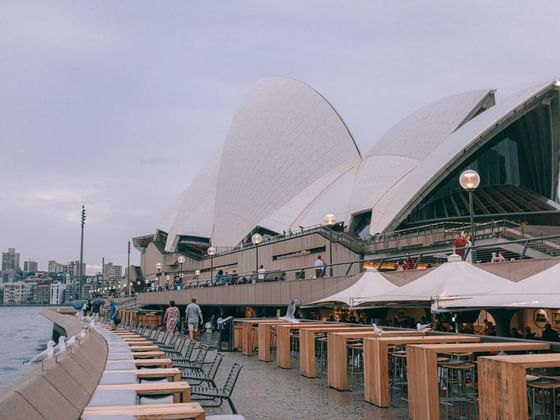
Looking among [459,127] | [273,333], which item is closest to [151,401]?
[273,333]

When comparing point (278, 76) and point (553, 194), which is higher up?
point (278, 76)

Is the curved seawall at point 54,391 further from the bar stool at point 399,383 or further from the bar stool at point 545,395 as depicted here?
the bar stool at point 545,395

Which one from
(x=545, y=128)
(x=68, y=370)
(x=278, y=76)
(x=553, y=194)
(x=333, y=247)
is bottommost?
(x=68, y=370)

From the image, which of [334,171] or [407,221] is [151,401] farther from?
[334,171]

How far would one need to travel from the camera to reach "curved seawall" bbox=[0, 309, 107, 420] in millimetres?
3789

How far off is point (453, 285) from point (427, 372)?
11.2 feet

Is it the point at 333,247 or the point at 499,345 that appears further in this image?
the point at 333,247

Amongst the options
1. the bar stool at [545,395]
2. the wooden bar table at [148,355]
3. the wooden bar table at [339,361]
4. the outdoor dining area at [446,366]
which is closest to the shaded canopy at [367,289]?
the outdoor dining area at [446,366]

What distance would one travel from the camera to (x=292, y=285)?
20484mm

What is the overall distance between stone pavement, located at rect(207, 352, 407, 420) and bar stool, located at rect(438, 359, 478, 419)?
66cm

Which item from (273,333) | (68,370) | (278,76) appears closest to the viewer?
(68,370)

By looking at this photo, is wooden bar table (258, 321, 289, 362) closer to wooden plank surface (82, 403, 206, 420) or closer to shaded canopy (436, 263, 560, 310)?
shaded canopy (436, 263, 560, 310)

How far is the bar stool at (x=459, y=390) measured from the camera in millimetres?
7273

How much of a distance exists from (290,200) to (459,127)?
13971 millimetres
